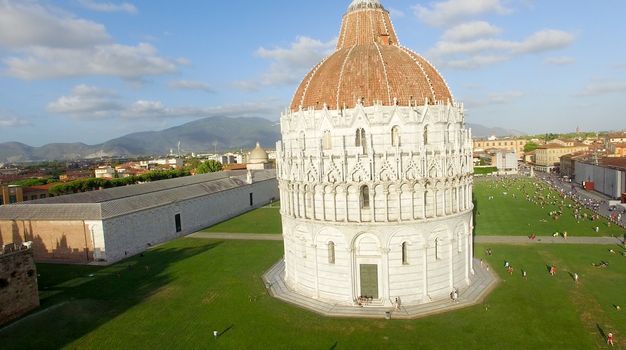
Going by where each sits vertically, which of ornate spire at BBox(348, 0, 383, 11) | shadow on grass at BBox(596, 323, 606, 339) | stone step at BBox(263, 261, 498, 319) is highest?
ornate spire at BBox(348, 0, 383, 11)

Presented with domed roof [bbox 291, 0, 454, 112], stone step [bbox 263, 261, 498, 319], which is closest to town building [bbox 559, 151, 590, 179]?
stone step [bbox 263, 261, 498, 319]

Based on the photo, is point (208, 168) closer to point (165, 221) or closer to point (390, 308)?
point (165, 221)

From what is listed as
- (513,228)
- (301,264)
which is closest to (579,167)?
(513,228)

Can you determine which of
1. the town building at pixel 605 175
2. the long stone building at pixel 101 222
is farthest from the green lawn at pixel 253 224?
the town building at pixel 605 175

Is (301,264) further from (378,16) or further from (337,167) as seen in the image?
(378,16)

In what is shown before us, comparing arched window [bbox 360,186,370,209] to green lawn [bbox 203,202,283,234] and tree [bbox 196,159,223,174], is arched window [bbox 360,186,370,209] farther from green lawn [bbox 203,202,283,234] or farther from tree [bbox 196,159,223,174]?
tree [bbox 196,159,223,174]

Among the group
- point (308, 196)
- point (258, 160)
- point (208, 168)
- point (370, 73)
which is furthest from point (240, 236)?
point (208, 168)
